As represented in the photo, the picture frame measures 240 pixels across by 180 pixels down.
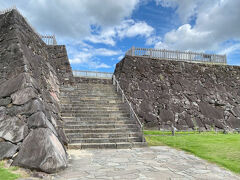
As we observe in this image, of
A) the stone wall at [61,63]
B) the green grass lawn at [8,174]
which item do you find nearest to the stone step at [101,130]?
the green grass lawn at [8,174]

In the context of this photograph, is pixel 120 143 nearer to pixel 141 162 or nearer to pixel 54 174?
pixel 141 162

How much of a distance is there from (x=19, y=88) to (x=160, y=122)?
726 cm

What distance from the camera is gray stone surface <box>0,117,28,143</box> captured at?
3982mm

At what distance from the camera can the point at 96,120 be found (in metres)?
7.37

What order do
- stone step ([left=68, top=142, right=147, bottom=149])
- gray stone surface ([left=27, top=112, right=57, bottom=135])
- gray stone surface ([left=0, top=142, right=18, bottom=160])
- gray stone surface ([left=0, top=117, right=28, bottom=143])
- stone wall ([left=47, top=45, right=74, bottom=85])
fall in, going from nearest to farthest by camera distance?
1. gray stone surface ([left=0, top=142, right=18, bottom=160])
2. gray stone surface ([left=0, top=117, right=28, bottom=143])
3. gray stone surface ([left=27, top=112, right=57, bottom=135])
4. stone step ([left=68, top=142, right=147, bottom=149])
5. stone wall ([left=47, top=45, right=74, bottom=85])

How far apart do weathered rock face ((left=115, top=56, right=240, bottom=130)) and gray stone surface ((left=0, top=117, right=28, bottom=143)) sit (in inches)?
259

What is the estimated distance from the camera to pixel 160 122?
32.1ft

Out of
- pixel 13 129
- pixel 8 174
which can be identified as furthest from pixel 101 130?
pixel 8 174

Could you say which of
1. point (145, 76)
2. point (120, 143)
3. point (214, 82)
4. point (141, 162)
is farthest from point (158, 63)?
point (141, 162)

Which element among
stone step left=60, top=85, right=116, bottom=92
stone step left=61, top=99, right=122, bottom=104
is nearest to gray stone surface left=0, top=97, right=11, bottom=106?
stone step left=61, top=99, right=122, bottom=104

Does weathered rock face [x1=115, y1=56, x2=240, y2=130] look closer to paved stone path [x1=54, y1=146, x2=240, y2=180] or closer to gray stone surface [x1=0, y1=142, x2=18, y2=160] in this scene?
paved stone path [x1=54, y1=146, x2=240, y2=180]

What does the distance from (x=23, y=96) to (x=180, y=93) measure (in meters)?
9.25

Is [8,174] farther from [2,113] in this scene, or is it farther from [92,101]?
[92,101]

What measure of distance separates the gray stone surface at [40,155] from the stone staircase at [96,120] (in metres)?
2.00
